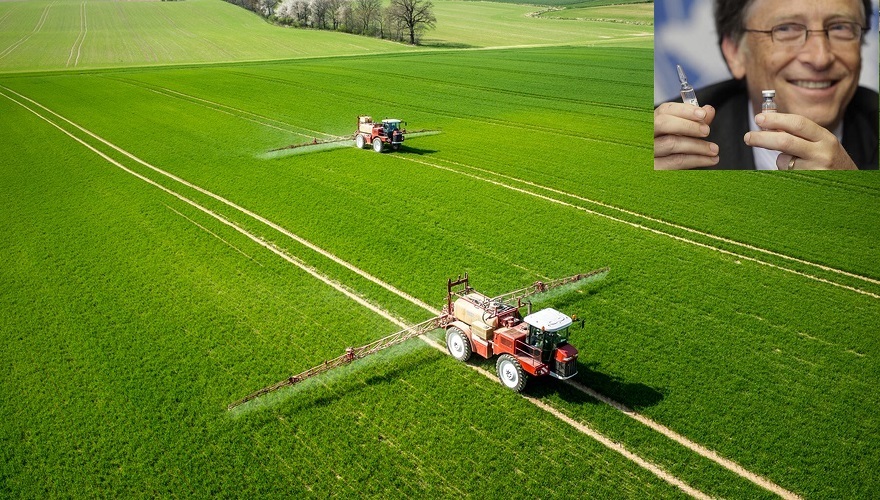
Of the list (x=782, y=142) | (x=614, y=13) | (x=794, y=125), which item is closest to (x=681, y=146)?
(x=782, y=142)

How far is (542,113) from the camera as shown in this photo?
5234 centimetres

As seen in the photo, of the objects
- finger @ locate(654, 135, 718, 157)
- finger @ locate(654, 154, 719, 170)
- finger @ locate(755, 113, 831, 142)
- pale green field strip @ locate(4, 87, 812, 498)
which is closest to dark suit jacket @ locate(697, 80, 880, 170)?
finger @ locate(654, 135, 718, 157)

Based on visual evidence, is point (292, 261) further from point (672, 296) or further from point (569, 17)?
point (569, 17)

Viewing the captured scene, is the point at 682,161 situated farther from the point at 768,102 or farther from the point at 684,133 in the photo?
the point at 768,102

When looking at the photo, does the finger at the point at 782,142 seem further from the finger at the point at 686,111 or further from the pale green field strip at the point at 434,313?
the pale green field strip at the point at 434,313

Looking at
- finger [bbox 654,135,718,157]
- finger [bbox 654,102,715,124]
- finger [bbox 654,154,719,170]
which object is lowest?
finger [bbox 654,154,719,170]

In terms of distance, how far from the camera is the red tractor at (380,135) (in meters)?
Result: 39.9

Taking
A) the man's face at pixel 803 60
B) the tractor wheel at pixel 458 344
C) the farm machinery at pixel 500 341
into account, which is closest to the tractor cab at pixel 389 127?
the farm machinery at pixel 500 341

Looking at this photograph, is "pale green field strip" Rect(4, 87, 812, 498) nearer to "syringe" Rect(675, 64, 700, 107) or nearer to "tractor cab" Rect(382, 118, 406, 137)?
"tractor cab" Rect(382, 118, 406, 137)

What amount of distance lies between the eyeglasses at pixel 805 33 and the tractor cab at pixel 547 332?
9.37 metres

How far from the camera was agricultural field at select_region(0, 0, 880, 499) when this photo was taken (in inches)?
567

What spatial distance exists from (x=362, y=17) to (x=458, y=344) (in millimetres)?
114801

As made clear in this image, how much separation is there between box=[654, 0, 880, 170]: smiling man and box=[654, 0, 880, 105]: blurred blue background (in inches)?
9.3

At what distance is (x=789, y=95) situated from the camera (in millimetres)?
17109
